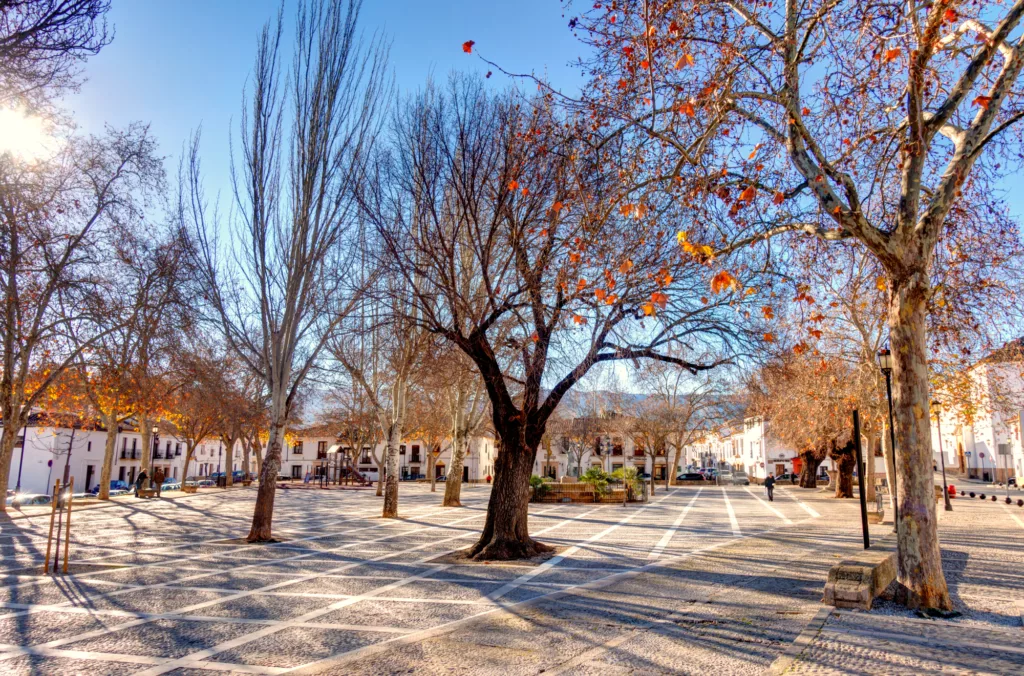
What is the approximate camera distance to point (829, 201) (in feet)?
23.9

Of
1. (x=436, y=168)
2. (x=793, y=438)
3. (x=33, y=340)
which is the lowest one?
(x=793, y=438)

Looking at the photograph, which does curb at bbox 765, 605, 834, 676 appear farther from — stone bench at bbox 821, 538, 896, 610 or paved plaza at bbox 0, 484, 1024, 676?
stone bench at bbox 821, 538, 896, 610

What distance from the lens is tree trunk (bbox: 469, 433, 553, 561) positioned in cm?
1202

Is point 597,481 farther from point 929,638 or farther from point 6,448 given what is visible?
point 929,638

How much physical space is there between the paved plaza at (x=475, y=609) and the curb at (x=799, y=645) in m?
0.03

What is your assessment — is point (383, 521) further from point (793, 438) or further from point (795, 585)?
point (793, 438)

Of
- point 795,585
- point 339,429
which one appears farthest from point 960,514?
point 339,429

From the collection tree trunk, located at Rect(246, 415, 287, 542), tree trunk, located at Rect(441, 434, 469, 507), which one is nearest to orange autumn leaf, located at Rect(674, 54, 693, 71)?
tree trunk, located at Rect(246, 415, 287, 542)

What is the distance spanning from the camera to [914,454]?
23.0ft

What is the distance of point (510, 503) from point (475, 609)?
14.4ft

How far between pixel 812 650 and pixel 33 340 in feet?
72.7

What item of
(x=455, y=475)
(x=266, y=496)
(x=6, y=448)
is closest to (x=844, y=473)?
(x=455, y=475)

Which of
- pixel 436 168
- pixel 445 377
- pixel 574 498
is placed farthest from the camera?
pixel 574 498

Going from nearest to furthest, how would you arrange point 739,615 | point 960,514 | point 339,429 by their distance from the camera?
point 739,615
point 960,514
point 339,429
